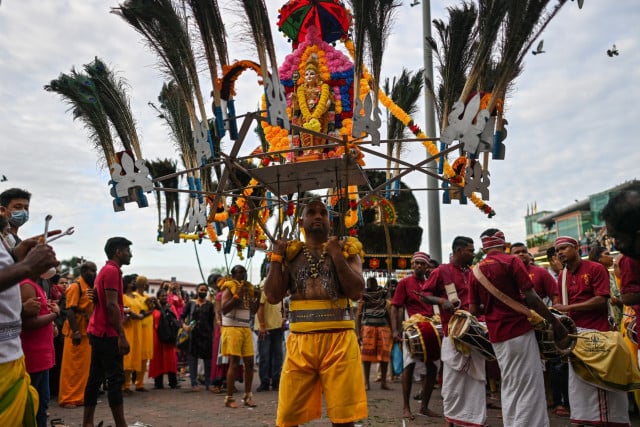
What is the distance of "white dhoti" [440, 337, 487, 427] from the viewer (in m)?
6.00

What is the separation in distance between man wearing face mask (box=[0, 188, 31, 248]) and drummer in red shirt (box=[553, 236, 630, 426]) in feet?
17.3

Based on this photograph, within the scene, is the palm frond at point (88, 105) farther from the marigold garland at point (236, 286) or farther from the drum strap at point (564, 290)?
the drum strap at point (564, 290)

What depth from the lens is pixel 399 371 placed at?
38.7ft

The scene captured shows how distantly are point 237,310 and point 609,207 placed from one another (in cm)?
676

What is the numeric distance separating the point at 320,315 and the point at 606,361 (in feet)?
10.4

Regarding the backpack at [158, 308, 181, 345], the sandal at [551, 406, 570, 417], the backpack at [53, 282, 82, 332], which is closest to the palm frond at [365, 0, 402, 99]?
the sandal at [551, 406, 570, 417]

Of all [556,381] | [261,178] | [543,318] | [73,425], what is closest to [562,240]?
[543,318]

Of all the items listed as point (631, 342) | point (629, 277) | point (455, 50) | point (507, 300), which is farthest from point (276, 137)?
point (631, 342)

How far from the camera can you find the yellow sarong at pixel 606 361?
17.8ft

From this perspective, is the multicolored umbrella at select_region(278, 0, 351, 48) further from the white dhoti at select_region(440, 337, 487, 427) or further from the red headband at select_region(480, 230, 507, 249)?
the white dhoti at select_region(440, 337, 487, 427)

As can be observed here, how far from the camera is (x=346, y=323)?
423 centimetres

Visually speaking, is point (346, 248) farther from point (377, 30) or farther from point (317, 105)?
point (317, 105)

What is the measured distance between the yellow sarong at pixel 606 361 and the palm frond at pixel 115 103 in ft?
16.0

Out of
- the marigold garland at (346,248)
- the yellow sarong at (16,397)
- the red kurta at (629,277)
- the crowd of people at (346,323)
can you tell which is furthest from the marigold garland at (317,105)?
the yellow sarong at (16,397)
